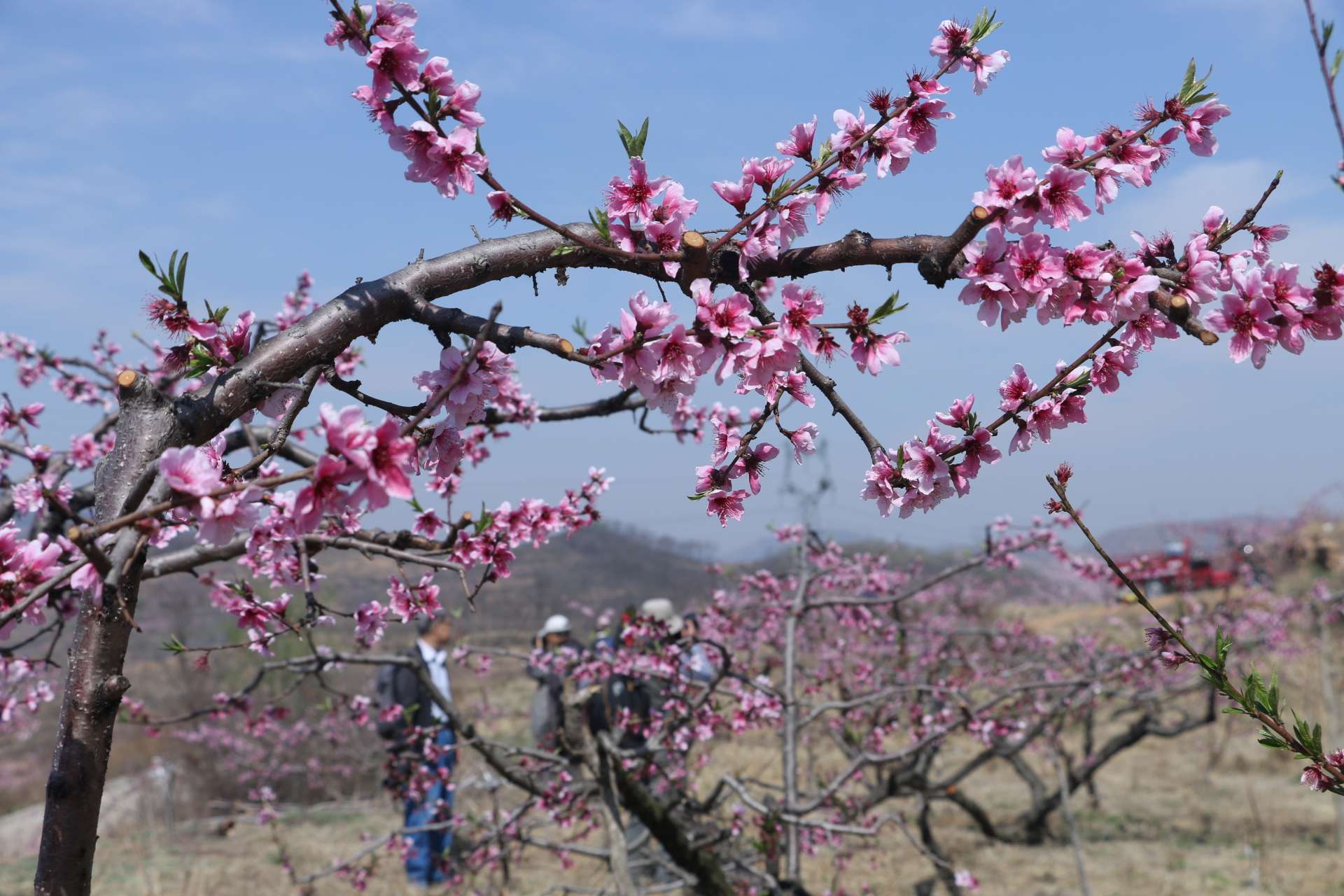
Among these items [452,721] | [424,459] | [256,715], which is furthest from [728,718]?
[424,459]

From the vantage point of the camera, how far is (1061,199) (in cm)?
164

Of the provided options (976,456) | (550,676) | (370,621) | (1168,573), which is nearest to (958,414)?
(976,456)

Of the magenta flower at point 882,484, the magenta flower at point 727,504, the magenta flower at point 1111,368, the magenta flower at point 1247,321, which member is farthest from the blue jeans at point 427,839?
the magenta flower at point 1247,321

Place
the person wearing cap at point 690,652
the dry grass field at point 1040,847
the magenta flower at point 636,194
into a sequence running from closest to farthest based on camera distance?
1. the magenta flower at point 636,194
2. the person wearing cap at point 690,652
3. the dry grass field at point 1040,847

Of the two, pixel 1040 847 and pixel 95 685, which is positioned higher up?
pixel 95 685

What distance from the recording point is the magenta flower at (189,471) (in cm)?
115

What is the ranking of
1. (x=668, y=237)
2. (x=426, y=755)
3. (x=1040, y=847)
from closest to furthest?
(x=668, y=237)
(x=426, y=755)
(x=1040, y=847)

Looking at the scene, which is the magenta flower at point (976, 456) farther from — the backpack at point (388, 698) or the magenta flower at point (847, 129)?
the backpack at point (388, 698)

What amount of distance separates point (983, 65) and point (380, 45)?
131 centimetres

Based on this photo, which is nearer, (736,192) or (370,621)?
(736,192)

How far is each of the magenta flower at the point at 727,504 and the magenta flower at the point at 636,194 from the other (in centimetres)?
62

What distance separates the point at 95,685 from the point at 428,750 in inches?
170

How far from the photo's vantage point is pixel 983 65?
198 cm

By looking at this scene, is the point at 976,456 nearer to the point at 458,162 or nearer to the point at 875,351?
the point at 875,351
